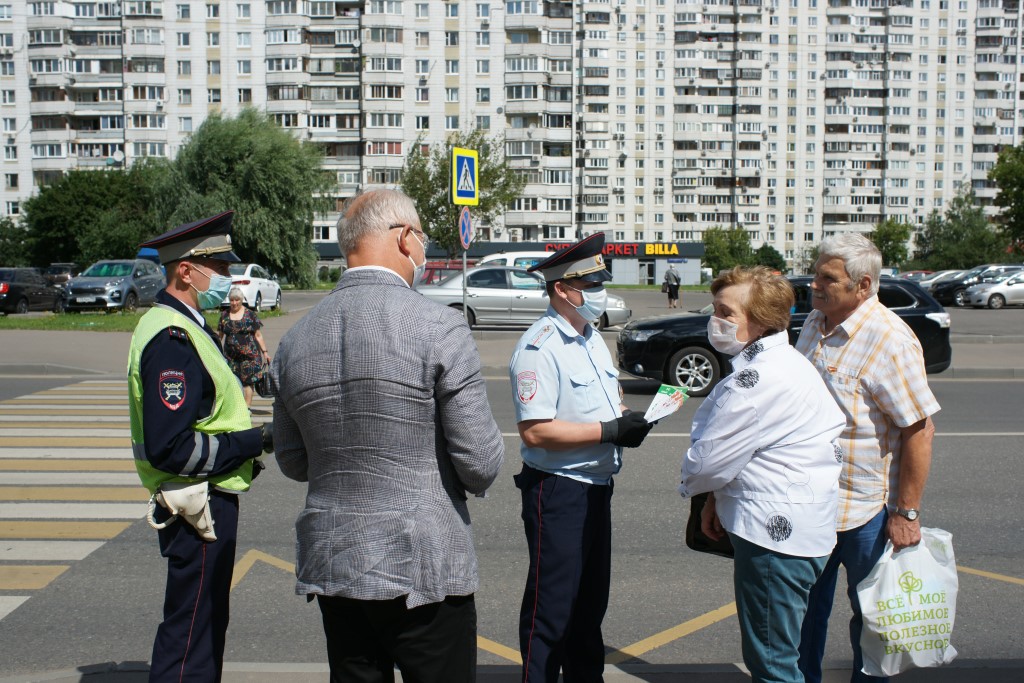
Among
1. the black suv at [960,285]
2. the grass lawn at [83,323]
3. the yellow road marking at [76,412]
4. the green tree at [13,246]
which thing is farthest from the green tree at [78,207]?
the yellow road marking at [76,412]

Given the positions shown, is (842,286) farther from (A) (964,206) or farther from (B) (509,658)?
(A) (964,206)

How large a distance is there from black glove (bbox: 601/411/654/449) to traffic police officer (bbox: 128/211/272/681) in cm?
121

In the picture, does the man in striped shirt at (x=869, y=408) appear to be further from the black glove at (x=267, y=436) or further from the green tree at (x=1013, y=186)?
the green tree at (x=1013, y=186)

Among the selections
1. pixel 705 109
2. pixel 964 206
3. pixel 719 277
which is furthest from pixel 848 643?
pixel 705 109

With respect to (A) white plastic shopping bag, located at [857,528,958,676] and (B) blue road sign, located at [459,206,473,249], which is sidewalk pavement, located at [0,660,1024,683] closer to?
(A) white plastic shopping bag, located at [857,528,958,676]

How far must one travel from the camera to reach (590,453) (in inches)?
136

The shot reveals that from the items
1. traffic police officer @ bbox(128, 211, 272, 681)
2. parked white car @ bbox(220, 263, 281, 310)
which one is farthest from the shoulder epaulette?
parked white car @ bbox(220, 263, 281, 310)

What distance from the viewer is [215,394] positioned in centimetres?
312

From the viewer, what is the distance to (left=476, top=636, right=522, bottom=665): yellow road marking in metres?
4.27

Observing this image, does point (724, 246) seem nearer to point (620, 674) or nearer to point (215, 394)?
point (620, 674)

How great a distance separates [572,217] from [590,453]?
292 ft

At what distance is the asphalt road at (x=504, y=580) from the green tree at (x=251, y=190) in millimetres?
40251

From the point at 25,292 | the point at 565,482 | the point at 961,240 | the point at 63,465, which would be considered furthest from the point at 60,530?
the point at 961,240

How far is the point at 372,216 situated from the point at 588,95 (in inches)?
3793
